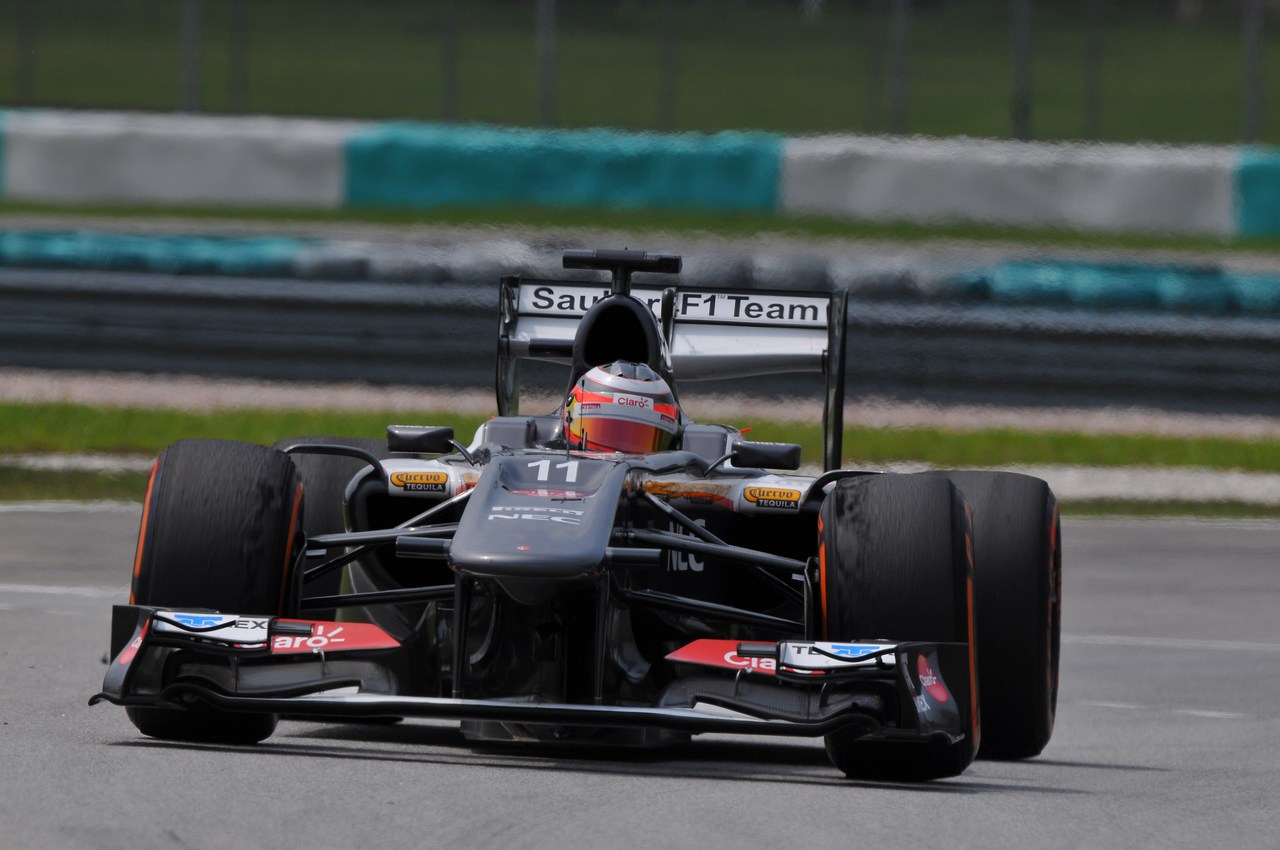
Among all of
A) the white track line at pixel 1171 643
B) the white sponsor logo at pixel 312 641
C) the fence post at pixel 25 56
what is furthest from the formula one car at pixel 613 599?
the fence post at pixel 25 56

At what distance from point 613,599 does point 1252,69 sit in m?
16.6

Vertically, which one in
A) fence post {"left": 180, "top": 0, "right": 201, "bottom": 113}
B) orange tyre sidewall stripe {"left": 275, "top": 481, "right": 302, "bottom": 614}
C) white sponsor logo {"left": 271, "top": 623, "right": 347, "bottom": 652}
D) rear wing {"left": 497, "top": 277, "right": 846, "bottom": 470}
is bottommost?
white sponsor logo {"left": 271, "top": 623, "right": 347, "bottom": 652}

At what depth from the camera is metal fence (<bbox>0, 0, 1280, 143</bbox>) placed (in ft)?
78.0

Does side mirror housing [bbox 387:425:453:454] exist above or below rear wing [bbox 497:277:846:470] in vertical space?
below

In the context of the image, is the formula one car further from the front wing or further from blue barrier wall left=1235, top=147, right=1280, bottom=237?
blue barrier wall left=1235, top=147, right=1280, bottom=237

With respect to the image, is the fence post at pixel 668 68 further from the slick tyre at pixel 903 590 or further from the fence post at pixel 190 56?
the slick tyre at pixel 903 590

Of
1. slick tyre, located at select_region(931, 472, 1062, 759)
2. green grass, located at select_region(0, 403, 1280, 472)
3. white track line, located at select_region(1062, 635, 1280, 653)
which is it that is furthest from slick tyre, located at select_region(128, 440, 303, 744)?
green grass, located at select_region(0, 403, 1280, 472)

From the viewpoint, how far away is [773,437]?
50.8ft

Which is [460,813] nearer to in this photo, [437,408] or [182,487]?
[182,487]

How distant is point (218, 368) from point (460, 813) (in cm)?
1107

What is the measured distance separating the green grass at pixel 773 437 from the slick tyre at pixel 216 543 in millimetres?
7845

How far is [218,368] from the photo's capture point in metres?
16.5

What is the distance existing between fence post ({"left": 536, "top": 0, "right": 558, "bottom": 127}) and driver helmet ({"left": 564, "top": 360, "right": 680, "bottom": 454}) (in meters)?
15.3

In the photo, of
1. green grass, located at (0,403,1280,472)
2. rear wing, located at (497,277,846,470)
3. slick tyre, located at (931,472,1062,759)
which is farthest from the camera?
green grass, located at (0,403,1280,472)
